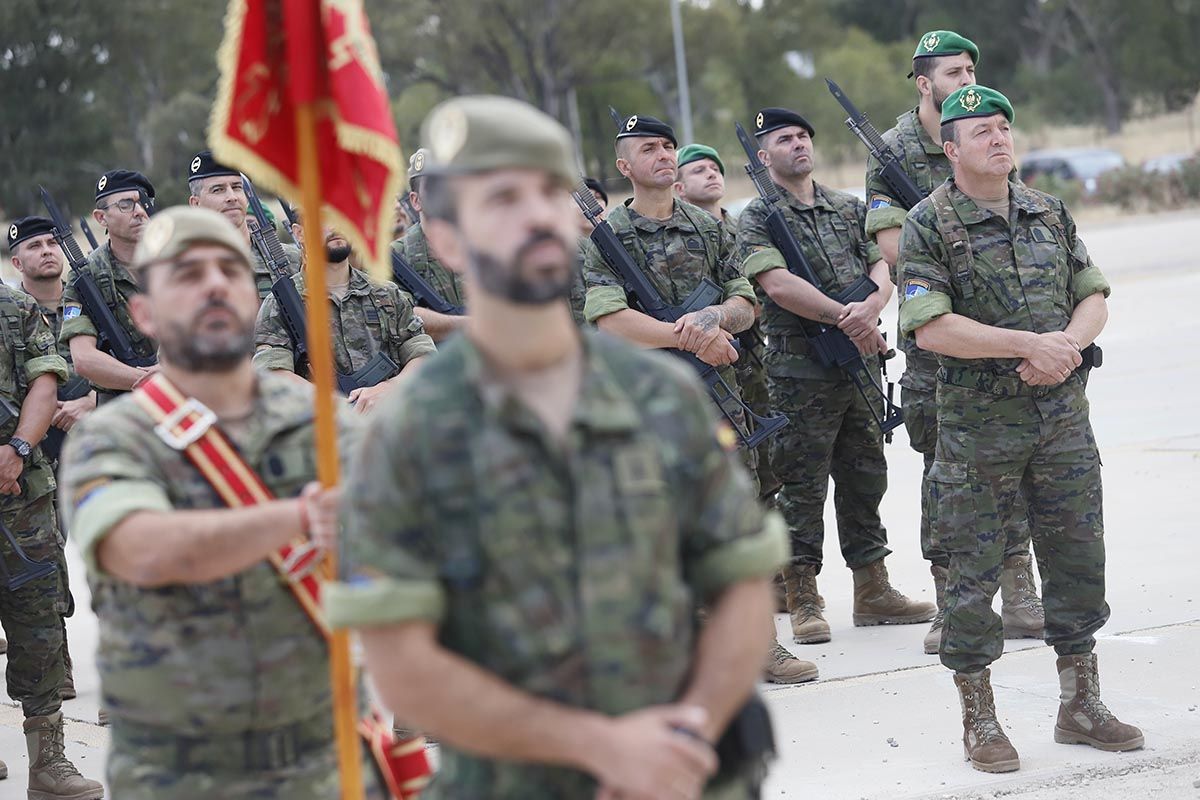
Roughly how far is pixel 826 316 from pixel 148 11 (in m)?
41.5

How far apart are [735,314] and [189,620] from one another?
417 centimetres

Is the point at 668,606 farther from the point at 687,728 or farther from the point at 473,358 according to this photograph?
the point at 473,358

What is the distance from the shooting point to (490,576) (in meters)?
2.49

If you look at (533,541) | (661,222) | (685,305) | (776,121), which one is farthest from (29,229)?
(533,541)

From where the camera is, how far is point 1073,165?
34812mm

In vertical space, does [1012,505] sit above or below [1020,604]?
above

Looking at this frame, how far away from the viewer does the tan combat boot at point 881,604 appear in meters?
7.73

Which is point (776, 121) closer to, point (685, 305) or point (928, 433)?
point (685, 305)

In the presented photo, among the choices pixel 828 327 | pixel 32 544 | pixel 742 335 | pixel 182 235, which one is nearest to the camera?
pixel 182 235

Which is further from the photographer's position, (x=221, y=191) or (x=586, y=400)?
(x=221, y=191)

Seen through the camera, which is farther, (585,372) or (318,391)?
(318,391)

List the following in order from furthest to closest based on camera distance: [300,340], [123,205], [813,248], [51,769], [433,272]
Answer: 1. [433,272]
2. [813,248]
3. [123,205]
4. [300,340]
5. [51,769]

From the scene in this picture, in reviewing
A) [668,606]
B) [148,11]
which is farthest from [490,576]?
[148,11]

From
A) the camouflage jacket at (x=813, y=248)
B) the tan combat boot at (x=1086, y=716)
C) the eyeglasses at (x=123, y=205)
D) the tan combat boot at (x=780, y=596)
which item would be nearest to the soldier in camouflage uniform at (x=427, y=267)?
the eyeglasses at (x=123, y=205)
